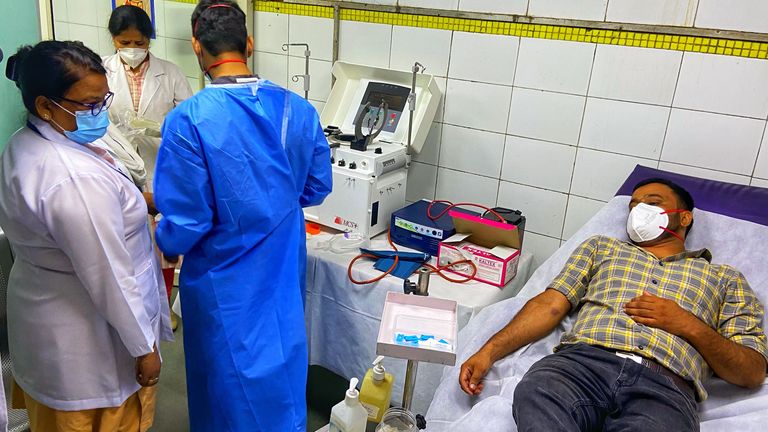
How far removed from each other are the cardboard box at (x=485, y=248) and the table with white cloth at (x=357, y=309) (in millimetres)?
48

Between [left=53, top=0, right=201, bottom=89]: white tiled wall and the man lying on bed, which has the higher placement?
[left=53, top=0, right=201, bottom=89]: white tiled wall

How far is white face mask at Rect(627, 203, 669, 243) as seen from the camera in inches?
72.1

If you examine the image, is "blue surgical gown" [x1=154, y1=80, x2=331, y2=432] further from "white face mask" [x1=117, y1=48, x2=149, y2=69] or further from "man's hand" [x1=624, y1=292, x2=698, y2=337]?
"white face mask" [x1=117, y1=48, x2=149, y2=69]

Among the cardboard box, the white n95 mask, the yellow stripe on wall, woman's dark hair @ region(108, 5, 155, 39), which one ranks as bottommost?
the cardboard box

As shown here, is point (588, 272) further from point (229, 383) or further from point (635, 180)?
point (229, 383)

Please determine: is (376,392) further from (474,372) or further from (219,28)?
(219,28)

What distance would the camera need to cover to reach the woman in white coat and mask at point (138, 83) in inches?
95.2

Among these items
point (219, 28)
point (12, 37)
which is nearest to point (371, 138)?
point (219, 28)

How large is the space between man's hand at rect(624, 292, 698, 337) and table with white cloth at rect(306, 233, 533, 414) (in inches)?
18.9

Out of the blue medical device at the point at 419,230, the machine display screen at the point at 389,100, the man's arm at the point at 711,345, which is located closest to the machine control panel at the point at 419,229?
the blue medical device at the point at 419,230

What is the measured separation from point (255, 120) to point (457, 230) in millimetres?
954

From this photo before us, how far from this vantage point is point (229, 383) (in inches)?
61.2

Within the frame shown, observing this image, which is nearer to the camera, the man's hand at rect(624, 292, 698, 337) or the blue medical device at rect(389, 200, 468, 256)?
the man's hand at rect(624, 292, 698, 337)

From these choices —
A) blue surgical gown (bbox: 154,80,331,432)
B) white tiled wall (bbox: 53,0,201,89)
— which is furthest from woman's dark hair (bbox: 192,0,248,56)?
white tiled wall (bbox: 53,0,201,89)
